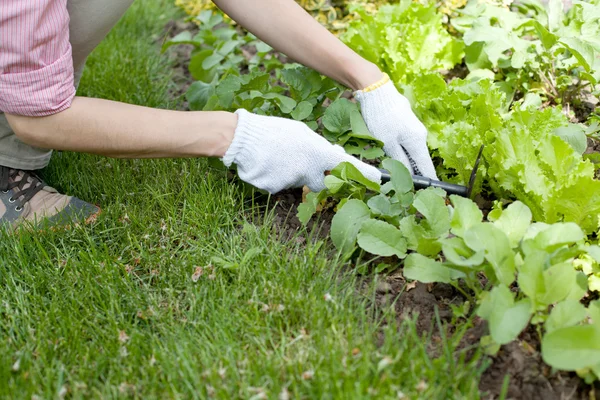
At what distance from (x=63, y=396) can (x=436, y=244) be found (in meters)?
0.95

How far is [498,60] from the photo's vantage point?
99.3 inches

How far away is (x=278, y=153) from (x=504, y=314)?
0.82 metres

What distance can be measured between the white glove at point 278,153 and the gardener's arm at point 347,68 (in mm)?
231

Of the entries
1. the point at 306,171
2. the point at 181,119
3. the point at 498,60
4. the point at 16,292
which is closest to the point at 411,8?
the point at 498,60

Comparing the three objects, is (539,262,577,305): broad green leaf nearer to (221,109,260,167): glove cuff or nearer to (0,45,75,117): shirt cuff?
(221,109,260,167): glove cuff

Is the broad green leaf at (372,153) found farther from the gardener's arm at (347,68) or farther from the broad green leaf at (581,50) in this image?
the broad green leaf at (581,50)

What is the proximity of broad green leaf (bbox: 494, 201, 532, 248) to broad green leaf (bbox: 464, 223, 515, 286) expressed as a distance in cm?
12

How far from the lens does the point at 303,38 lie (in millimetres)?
2139

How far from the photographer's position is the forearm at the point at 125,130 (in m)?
1.76


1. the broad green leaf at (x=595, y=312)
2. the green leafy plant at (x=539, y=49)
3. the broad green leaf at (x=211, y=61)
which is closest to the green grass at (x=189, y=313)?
the broad green leaf at (x=595, y=312)

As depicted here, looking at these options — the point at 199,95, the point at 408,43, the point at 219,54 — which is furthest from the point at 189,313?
the point at 219,54

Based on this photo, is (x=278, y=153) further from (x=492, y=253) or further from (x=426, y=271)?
(x=492, y=253)

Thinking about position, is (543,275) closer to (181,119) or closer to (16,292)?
(181,119)

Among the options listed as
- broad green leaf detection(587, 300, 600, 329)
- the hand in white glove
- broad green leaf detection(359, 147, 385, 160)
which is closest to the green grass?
broad green leaf detection(587, 300, 600, 329)
